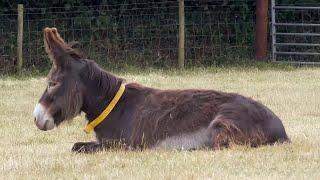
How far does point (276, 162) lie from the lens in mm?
6891

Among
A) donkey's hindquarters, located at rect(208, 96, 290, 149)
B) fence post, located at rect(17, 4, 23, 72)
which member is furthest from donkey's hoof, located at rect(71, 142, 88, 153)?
fence post, located at rect(17, 4, 23, 72)

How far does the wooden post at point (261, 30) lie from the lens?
19609mm

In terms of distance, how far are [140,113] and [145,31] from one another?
12222mm

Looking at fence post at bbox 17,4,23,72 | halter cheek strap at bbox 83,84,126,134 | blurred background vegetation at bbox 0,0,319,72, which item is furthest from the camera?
blurred background vegetation at bbox 0,0,319,72

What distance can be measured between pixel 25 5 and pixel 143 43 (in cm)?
306

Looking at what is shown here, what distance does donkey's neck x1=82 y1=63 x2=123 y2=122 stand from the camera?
25.7 feet

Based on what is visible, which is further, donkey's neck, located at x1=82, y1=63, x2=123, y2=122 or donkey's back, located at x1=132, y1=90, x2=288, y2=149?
donkey's neck, located at x1=82, y1=63, x2=123, y2=122

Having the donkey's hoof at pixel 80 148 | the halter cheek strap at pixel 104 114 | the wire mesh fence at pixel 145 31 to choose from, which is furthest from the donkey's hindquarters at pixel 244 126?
the wire mesh fence at pixel 145 31

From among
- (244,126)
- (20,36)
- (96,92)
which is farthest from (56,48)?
(20,36)

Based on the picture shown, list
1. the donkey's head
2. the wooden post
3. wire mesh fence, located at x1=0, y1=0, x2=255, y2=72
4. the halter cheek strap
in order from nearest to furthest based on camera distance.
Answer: the donkey's head < the halter cheek strap < wire mesh fence, located at x1=0, y1=0, x2=255, y2=72 < the wooden post

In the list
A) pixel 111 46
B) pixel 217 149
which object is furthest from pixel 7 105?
pixel 111 46

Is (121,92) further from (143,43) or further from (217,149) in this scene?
(143,43)

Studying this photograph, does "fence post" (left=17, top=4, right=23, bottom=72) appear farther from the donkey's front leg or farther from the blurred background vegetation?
the donkey's front leg

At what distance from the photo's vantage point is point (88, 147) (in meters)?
7.68
